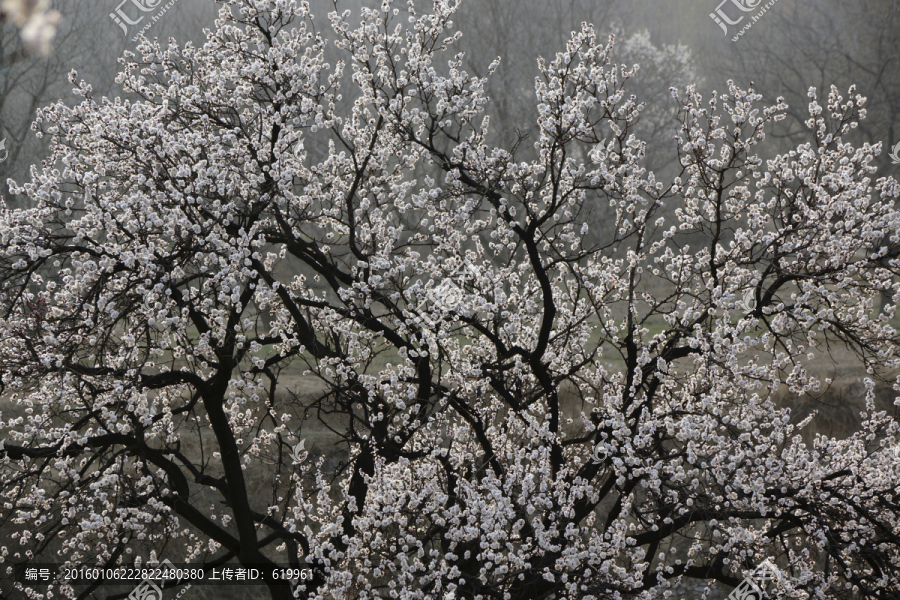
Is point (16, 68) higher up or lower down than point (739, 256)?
higher up

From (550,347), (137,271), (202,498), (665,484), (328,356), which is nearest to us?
(137,271)

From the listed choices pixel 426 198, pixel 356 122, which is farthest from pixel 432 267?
pixel 356 122

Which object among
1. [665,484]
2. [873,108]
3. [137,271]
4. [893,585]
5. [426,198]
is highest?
[873,108]

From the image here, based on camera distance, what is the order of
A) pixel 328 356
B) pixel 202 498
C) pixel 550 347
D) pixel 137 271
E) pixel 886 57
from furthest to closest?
pixel 886 57, pixel 202 498, pixel 550 347, pixel 328 356, pixel 137 271

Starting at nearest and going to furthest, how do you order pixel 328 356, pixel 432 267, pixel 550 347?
pixel 328 356 < pixel 432 267 < pixel 550 347

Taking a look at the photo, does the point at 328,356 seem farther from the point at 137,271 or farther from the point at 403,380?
the point at 137,271

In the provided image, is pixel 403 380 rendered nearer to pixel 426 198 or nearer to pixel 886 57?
pixel 426 198

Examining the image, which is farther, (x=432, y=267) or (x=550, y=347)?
(x=550, y=347)

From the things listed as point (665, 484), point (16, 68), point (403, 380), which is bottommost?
point (665, 484)

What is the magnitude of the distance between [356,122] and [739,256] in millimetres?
3739

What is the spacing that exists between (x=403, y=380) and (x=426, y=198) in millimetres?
1737

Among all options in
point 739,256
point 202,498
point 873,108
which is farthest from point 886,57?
point 202,498

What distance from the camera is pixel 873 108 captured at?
68.0ft

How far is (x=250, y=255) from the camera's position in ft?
20.2
